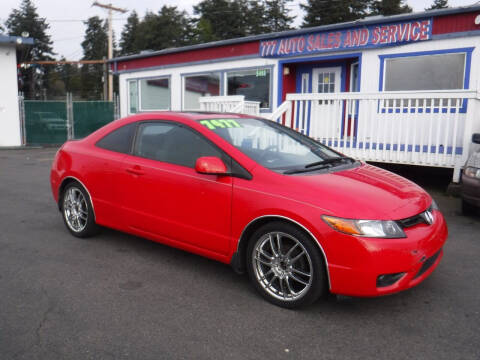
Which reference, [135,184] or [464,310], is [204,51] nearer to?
[135,184]

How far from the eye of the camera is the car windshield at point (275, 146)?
382cm

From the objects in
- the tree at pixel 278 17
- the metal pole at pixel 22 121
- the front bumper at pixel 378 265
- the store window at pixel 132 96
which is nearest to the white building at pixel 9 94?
the metal pole at pixel 22 121

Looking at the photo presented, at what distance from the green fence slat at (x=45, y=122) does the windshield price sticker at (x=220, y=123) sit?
1618 cm

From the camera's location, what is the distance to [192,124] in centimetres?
410

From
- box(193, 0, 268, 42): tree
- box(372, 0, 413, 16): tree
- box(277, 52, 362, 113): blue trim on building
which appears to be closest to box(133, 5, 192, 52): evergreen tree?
box(193, 0, 268, 42): tree

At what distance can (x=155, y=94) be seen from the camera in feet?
56.3

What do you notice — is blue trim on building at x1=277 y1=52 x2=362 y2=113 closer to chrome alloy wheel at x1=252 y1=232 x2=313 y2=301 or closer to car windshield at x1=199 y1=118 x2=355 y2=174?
car windshield at x1=199 y1=118 x2=355 y2=174

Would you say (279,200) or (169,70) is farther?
(169,70)

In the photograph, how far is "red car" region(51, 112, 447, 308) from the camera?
10.1 feet

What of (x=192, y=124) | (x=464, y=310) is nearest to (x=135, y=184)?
(x=192, y=124)

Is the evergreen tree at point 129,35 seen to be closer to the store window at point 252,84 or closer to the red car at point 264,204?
the store window at point 252,84

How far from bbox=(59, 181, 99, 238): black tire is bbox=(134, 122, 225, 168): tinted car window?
97cm

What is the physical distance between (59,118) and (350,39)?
13.1m

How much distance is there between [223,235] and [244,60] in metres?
10.8
